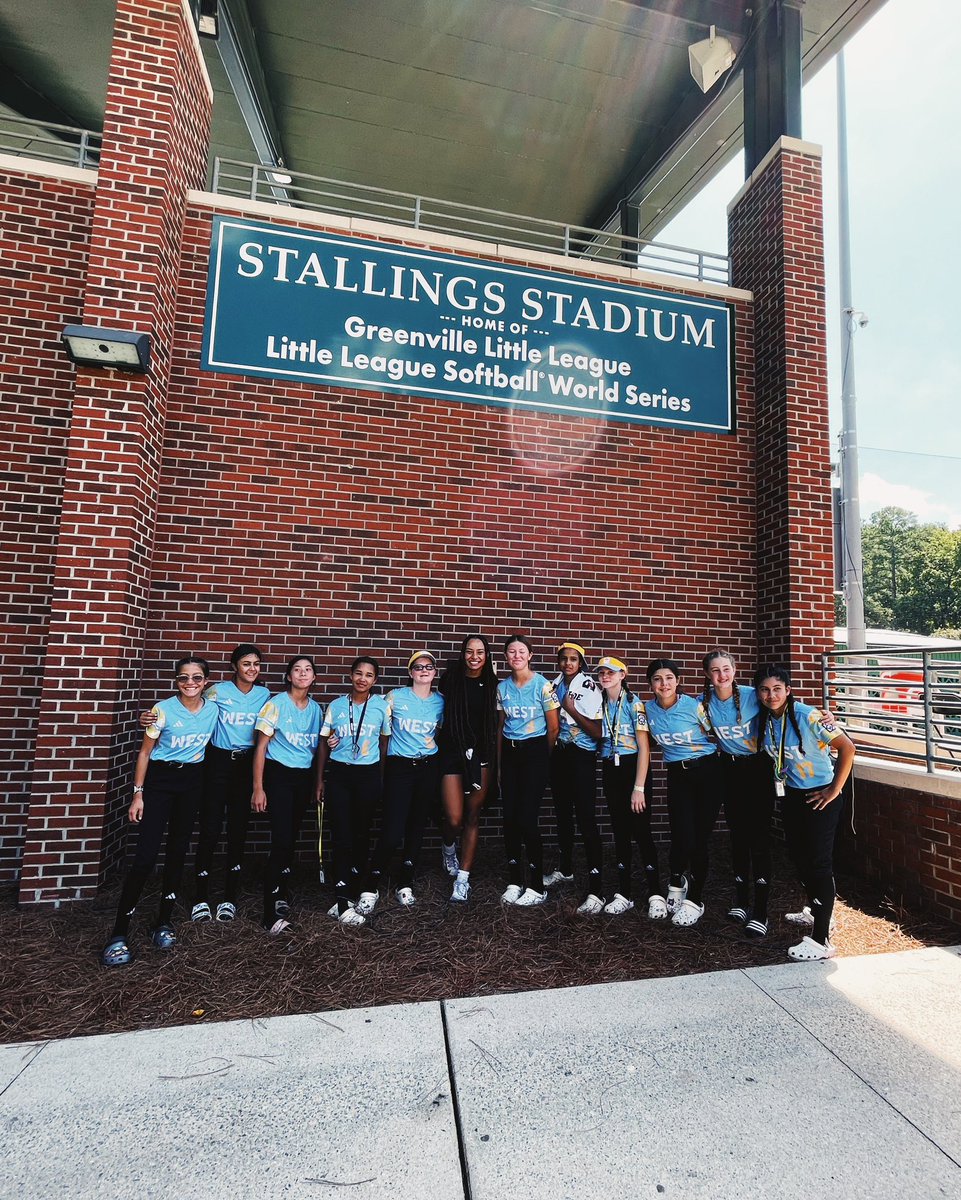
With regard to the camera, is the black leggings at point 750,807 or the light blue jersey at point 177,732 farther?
the black leggings at point 750,807

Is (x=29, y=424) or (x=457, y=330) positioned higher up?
(x=457, y=330)

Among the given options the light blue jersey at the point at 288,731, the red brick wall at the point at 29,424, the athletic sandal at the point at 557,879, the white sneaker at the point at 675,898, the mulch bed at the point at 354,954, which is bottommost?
the mulch bed at the point at 354,954

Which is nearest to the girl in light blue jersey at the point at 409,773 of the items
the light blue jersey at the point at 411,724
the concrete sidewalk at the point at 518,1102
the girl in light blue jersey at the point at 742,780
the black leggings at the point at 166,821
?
the light blue jersey at the point at 411,724

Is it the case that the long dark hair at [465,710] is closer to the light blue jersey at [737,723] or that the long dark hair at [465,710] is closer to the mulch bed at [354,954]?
the mulch bed at [354,954]

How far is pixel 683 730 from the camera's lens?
168 inches

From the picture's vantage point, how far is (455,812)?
460 centimetres

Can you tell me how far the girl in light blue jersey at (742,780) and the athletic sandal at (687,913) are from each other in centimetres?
24

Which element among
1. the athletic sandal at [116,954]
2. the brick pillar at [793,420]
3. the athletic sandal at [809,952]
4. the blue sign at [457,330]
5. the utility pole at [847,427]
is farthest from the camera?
the utility pole at [847,427]

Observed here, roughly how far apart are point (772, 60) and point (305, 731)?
8234 mm

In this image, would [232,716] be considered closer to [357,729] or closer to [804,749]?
[357,729]

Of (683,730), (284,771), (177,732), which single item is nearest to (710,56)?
(683,730)

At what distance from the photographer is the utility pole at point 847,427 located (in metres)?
11.1

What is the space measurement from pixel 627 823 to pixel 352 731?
6.65 ft

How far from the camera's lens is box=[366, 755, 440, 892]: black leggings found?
432cm
